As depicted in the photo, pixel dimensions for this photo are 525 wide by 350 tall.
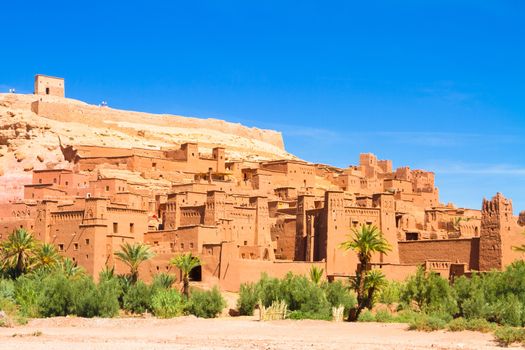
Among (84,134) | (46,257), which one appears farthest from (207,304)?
(84,134)

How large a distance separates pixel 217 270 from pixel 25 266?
1027cm

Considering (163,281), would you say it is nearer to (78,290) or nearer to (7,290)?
(78,290)

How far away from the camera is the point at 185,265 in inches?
1807

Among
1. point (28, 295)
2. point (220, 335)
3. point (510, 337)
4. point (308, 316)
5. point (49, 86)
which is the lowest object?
point (220, 335)

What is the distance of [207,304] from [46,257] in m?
10.4

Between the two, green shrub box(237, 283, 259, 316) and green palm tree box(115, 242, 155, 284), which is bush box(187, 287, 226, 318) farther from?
green palm tree box(115, 242, 155, 284)

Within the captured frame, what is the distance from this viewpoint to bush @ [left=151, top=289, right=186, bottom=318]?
42500 millimetres

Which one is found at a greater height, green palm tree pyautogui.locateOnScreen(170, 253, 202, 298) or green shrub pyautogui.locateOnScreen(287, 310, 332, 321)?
green palm tree pyautogui.locateOnScreen(170, 253, 202, 298)

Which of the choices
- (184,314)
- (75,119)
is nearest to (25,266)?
(184,314)

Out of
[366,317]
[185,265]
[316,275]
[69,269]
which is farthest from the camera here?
[316,275]

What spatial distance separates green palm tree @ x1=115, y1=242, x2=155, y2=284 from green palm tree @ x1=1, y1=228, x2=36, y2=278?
16.0 ft

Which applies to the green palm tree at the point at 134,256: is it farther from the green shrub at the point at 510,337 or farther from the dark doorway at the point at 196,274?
the green shrub at the point at 510,337

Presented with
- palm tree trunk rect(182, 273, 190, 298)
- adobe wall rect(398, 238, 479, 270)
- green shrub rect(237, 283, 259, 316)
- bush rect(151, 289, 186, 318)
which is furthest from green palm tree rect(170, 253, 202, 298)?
adobe wall rect(398, 238, 479, 270)

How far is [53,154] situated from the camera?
231 feet
